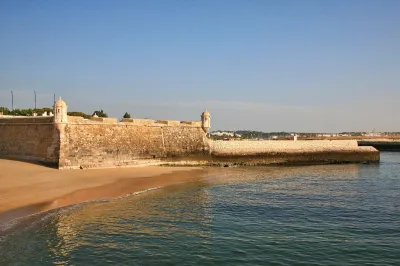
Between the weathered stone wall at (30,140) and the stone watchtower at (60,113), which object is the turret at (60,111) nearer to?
the stone watchtower at (60,113)

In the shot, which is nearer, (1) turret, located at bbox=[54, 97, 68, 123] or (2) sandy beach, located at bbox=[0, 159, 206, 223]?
(2) sandy beach, located at bbox=[0, 159, 206, 223]

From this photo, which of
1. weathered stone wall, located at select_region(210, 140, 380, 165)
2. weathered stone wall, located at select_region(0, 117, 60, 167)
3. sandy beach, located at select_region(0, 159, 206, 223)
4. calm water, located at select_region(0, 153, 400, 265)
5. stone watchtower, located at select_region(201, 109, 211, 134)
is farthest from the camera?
stone watchtower, located at select_region(201, 109, 211, 134)

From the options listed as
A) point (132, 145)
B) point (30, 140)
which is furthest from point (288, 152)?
point (30, 140)

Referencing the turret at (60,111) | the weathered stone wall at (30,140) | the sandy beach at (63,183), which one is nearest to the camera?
the sandy beach at (63,183)

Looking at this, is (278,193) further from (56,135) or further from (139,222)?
(56,135)

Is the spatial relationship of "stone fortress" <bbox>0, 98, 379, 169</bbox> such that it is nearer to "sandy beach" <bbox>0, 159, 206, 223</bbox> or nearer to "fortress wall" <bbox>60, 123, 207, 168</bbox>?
"fortress wall" <bbox>60, 123, 207, 168</bbox>

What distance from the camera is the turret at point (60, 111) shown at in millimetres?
24516

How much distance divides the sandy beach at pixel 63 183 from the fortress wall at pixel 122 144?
1.41 metres

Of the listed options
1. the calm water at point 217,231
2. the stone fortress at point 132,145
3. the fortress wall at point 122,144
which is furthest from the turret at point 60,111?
the calm water at point 217,231

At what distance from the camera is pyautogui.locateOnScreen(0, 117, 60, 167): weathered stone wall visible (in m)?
25.2

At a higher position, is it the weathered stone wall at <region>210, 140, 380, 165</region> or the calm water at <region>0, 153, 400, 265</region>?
the weathered stone wall at <region>210, 140, 380, 165</region>

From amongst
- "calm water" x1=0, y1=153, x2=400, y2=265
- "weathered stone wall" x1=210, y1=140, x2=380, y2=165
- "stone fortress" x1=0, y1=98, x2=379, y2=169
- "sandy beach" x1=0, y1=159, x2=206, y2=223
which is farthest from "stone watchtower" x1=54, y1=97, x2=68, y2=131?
"weathered stone wall" x1=210, y1=140, x2=380, y2=165

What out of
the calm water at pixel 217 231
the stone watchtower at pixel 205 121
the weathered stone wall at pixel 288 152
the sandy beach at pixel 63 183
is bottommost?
the calm water at pixel 217 231

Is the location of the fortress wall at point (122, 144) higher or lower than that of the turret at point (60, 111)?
lower
